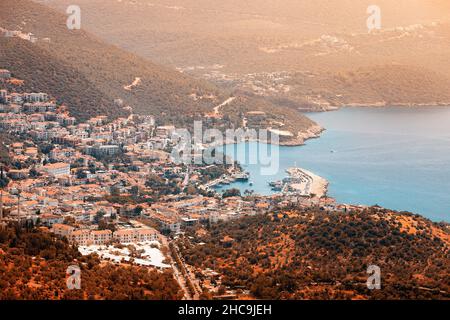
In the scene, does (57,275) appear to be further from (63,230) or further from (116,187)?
(116,187)

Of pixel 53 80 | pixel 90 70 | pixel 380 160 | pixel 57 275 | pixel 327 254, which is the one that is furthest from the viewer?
pixel 90 70

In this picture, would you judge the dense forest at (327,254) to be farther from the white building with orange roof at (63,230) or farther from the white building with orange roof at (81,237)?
the white building with orange roof at (63,230)

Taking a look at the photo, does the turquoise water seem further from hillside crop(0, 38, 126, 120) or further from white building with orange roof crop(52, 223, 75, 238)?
white building with orange roof crop(52, 223, 75, 238)

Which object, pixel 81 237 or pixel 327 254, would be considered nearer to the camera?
pixel 327 254

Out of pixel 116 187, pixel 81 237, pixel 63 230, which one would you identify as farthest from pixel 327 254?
pixel 116 187

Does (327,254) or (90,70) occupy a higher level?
(90,70)

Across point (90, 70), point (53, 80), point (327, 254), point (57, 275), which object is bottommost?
point (327, 254)
